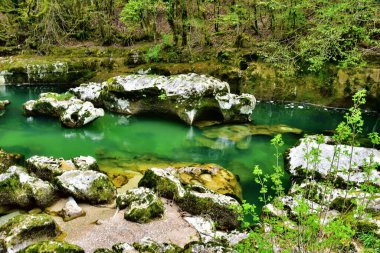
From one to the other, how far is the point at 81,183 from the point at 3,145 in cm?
585

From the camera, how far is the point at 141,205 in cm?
725

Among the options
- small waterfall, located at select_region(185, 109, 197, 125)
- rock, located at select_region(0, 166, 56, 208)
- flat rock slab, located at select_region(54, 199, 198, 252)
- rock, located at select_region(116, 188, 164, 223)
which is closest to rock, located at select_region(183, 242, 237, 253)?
flat rock slab, located at select_region(54, 199, 198, 252)

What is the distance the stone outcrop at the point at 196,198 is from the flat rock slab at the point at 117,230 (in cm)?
40

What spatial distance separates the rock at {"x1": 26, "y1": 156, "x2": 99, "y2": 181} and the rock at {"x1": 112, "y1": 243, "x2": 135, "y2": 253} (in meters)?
3.46

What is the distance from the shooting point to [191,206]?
7.59m

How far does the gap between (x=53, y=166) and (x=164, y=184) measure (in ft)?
10.5

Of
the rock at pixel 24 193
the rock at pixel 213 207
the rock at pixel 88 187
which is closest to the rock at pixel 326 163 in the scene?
the rock at pixel 213 207

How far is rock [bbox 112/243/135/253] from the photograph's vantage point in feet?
19.1

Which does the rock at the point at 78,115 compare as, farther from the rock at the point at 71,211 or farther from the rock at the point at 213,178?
the rock at the point at 71,211

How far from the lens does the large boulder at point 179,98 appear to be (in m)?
14.3

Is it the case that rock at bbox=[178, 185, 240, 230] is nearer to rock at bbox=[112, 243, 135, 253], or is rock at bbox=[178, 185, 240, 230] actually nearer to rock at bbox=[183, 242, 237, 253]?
rock at bbox=[183, 242, 237, 253]

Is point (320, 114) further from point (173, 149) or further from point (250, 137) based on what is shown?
point (173, 149)

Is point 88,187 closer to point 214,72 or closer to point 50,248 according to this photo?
point 50,248

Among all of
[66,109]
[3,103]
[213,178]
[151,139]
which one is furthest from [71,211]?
[3,103]
